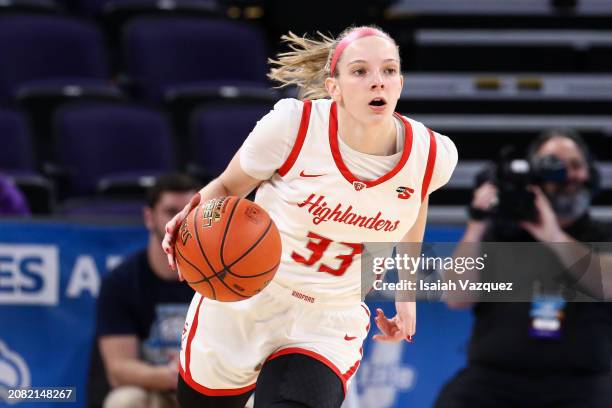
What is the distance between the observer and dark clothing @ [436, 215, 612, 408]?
5.36 m

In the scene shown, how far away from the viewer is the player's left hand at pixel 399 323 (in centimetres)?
405

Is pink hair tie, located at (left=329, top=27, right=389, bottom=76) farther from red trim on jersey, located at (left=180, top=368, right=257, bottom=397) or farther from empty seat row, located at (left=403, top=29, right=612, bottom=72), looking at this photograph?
empty seat row, located at (left=403, top=29, right=612, bottom=72)

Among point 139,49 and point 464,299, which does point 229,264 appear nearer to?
point 464,299

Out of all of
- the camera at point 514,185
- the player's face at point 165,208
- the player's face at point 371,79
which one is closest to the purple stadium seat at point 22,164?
the player's face at point 165,208

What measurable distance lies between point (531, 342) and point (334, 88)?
225 cm

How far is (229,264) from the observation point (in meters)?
3.59

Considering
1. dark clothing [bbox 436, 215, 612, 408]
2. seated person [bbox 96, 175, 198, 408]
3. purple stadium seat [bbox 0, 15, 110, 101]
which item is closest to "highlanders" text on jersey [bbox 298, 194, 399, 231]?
dark clothing [bbox 436, 215, 612, 408]

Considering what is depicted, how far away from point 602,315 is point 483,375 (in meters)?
0.68

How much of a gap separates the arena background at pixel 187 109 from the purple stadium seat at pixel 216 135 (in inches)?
0.4

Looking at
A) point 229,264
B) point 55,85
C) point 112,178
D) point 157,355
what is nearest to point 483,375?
point 157,355

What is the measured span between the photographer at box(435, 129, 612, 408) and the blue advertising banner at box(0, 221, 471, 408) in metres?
0.38

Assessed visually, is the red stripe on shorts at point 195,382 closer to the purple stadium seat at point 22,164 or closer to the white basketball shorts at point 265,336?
the white basketball shorts at point 265,336

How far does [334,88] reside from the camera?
12.4 ft

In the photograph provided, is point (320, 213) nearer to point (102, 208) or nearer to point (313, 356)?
point (313, 356)
